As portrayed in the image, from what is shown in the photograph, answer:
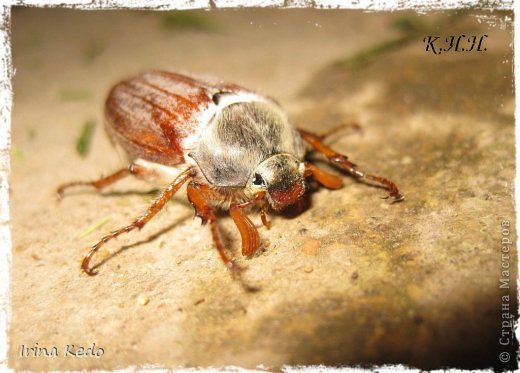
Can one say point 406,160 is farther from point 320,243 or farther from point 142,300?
point 142,300

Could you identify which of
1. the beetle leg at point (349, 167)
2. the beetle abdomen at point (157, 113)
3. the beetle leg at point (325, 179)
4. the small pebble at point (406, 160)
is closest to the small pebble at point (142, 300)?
the beetle abdomen at point (157, 113)

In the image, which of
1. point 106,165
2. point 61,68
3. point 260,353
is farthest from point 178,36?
point 260,353

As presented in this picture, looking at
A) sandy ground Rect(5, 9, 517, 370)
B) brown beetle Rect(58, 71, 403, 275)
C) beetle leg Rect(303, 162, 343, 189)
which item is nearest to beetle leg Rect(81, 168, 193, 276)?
brown beetle Rect(58, 71, 403, 275)

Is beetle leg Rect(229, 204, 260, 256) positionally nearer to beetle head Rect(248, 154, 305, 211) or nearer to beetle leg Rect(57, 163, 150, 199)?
beetle head Rect(248, 154, 305, 211)

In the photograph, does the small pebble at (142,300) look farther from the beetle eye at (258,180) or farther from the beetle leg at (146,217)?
the beetle eye at (258,180)

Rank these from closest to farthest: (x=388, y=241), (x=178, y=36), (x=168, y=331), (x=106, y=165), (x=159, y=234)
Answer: (x=168, y=331) → (x=388, y=241) → (x=159, y=234) → (x=106, y=165) → (x=178, y=36)

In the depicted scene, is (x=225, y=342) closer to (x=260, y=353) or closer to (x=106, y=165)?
(x=260, y=353)

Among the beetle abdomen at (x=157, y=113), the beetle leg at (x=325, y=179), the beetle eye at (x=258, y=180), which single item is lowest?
the beetle leg at (x=325, y=179)

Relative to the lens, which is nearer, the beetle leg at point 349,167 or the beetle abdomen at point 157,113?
the beetle leg at point 349,167
